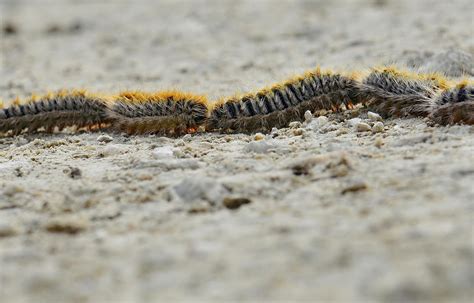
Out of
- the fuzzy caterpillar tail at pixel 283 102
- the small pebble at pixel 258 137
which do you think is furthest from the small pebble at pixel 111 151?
the small pebble at pixel 258 137

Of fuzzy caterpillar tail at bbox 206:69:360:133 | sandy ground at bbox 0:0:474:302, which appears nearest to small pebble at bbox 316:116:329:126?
sandy ground at bbox 0:0:474:302

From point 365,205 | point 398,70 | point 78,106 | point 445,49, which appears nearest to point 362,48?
point 445,49

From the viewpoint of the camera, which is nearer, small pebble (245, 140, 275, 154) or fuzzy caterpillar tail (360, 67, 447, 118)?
small pebble (245, 140, 275, 154)

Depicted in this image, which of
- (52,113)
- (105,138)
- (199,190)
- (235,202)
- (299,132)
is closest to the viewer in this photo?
(235,202)

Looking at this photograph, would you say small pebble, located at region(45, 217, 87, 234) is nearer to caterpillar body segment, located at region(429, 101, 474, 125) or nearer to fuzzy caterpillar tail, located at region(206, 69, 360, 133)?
fuzzy caterpillar tail, located at region(206, 69, 360, 133)

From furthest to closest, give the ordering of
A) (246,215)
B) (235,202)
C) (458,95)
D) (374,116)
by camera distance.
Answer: (374,116) → (458,95) → (235,202) → (246,215)

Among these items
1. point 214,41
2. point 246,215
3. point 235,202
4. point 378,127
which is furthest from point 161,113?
point 214,41

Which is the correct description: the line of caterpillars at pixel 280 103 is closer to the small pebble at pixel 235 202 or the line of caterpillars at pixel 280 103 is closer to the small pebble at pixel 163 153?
the small pebble at pixel 163 153

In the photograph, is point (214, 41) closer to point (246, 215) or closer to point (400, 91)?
point (400, 91)
